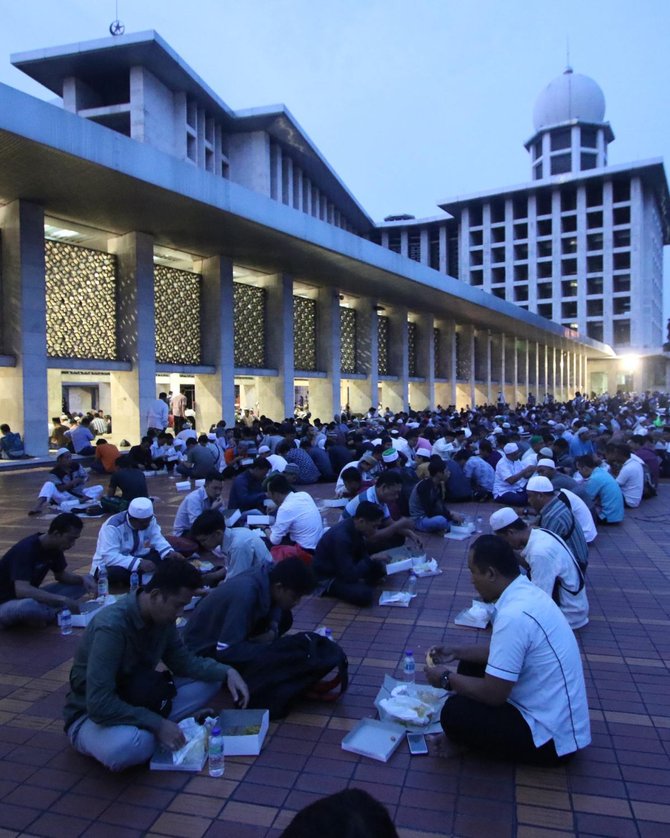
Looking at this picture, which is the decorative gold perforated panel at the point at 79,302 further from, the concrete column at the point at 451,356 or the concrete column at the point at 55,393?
the concrete column at the point at 451,356

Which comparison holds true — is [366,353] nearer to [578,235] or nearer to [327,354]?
Answer: [327,354]

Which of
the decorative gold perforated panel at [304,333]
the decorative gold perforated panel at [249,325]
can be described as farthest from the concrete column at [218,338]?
the decorative gold perforated panel at [304,333]

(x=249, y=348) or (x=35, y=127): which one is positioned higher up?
(x=35, y=127)

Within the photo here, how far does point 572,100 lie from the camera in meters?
64.6

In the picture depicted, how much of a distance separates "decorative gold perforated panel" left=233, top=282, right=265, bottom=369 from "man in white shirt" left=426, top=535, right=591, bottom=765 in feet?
64.0

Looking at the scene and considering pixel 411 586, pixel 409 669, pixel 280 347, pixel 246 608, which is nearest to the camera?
pixel 246 608

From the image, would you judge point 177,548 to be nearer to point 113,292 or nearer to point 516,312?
point 113,292

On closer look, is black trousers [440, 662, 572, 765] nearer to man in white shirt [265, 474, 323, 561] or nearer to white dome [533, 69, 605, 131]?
man in white shirt [265, 474, 323, 561]

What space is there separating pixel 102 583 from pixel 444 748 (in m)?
3.36

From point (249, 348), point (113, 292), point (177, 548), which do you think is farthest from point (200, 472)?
point (249, 348)

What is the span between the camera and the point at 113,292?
→ 1792 cm

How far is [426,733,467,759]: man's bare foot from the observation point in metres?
3.21

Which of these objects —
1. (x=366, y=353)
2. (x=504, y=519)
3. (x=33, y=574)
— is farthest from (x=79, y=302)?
(x=504, y=519)

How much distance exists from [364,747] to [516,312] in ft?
109
